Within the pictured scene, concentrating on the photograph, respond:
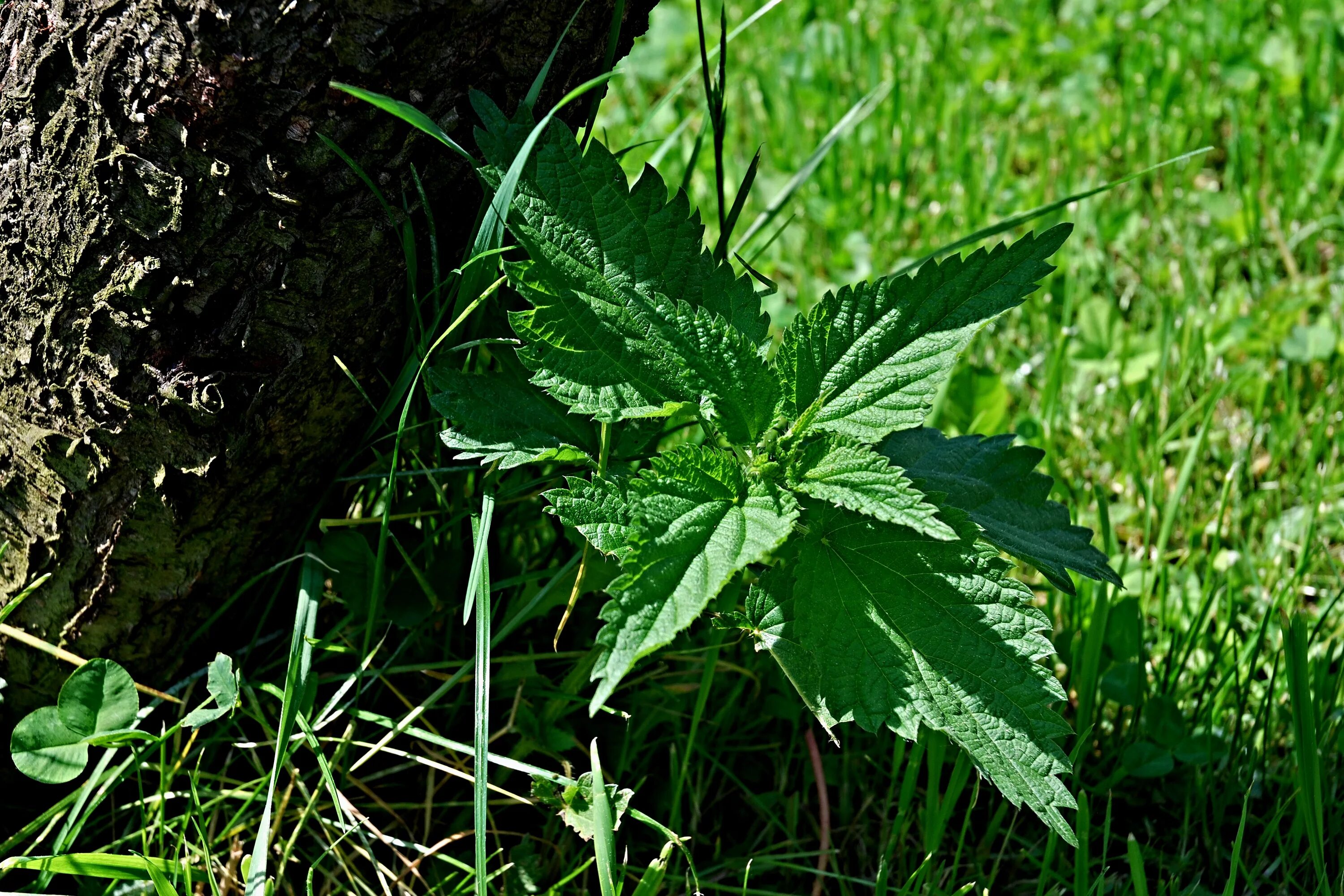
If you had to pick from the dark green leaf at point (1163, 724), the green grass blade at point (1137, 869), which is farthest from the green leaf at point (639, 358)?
the dark green leaf at point (1163, 724)

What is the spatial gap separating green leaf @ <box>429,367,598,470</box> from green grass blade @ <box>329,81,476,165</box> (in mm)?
285

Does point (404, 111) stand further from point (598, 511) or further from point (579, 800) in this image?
point (579, 800)

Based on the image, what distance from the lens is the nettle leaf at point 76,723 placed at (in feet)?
5.07

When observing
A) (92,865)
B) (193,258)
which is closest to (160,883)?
(92,865)

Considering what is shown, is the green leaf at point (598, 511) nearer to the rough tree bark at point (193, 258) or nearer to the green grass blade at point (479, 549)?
the green grass blade at point (479, 549)

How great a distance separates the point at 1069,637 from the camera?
6.61 feet

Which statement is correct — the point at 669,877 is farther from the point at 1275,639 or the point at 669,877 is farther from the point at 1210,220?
the point at 1210,220

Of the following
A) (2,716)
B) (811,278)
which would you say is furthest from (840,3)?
(2,716)

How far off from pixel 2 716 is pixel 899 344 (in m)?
1.41

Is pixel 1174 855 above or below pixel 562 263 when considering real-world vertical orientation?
below

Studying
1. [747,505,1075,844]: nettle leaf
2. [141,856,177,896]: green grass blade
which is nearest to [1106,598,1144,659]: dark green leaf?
Result: [747,505,1075,844]: nettle leaf

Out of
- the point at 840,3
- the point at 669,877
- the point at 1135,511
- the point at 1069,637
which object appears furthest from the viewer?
the point at 840,3

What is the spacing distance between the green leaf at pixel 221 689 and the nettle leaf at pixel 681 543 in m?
0.54

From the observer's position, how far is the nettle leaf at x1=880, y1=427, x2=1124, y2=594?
1552mm
